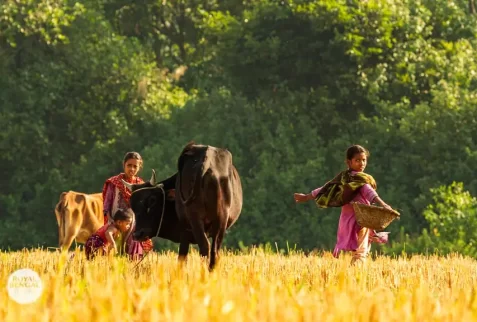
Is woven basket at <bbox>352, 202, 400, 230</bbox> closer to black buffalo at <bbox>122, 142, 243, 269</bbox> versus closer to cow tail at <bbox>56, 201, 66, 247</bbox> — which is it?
black buffalo at <bbox>122, 142, 243, 269</bbox>

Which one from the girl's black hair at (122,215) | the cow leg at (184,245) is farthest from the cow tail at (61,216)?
the cow leg at (184,245)

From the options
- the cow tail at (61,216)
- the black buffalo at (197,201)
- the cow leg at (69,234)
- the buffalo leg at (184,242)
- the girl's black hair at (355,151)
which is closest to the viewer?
the black buffalo at (197,201)

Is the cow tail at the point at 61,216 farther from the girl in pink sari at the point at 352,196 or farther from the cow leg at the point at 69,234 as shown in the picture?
the girl in pink sari at the point at 352,196

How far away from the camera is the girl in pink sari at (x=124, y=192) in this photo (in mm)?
11664

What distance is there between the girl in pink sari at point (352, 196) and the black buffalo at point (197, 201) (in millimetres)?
632

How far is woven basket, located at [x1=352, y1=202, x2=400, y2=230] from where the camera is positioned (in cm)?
1073

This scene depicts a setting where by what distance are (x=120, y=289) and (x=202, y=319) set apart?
41.1 inches

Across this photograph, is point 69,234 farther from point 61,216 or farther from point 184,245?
point 184,245

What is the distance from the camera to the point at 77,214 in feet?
72.4

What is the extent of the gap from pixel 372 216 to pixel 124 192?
240cm

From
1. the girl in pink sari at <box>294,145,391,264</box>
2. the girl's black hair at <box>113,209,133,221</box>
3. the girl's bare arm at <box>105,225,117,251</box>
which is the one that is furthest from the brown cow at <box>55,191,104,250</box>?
the girl in pink sari at <box>294,145,391,264</box>

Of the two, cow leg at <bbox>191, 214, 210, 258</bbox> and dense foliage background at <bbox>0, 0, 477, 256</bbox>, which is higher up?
dense foliage background at <bbox>0, 0, 477, 256</bbox>

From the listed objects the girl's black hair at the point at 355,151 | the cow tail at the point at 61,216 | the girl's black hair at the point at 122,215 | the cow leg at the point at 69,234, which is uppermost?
the girl's black hair at the point at 355,151

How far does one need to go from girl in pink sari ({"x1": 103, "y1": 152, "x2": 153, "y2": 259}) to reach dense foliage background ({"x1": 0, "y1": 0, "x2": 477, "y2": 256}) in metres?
14.1
